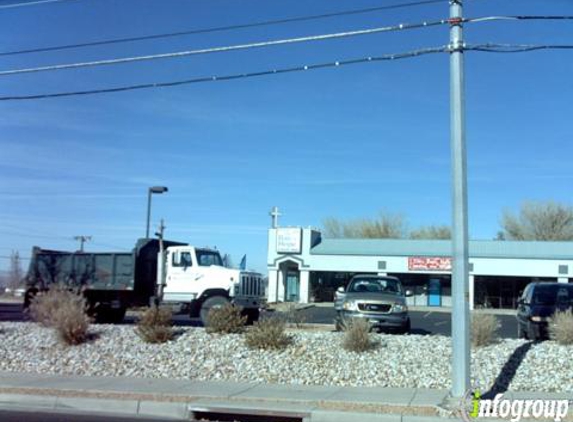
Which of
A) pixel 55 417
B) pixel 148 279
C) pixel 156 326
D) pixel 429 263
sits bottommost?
pixel 55 417

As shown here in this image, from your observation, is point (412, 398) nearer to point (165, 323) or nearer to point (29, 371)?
point (165, 323)

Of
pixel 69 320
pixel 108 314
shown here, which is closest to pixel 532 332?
pixel 69 320

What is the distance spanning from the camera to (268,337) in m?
14.0

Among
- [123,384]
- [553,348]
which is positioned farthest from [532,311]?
[123,384]

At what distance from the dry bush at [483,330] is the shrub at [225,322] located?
5217mm

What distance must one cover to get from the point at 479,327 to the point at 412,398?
3810mm

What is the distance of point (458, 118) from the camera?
10.5 m

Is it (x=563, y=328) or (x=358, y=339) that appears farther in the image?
(x=563, y=328)

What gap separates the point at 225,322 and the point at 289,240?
3574 centimetres

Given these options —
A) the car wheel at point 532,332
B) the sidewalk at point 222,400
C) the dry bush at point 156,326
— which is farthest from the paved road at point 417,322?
the sidewalk at point 222,400

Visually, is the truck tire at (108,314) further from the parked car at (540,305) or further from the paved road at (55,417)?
the parked car at (540,305)

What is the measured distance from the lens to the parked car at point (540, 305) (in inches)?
650

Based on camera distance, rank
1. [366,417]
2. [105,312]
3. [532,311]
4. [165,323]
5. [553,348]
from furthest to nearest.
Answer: [105,312] → [532,311] → [165,323] → [553,348] → [366,417]

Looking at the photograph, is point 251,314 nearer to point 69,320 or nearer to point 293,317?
point 293,317
